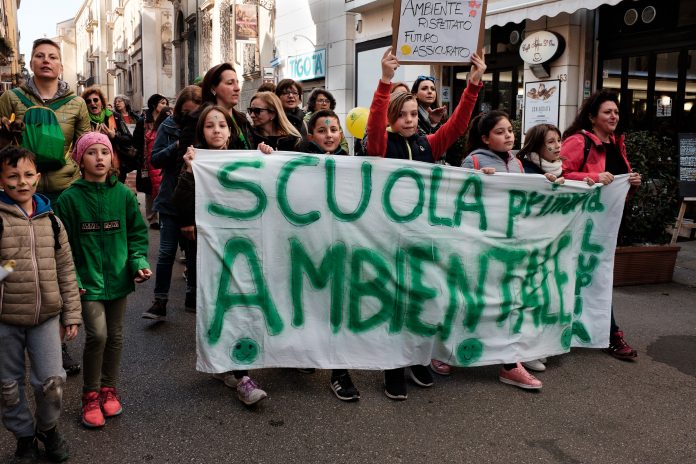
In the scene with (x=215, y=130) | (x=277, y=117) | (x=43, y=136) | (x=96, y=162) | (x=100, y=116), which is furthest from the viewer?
(x=100, y=116)

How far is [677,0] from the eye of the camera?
339 inches

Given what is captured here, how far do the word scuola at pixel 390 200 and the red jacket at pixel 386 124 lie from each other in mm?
135

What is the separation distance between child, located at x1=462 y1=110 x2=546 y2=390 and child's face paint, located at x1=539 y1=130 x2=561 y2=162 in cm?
27

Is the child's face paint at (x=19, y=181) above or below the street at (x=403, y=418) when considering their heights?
above

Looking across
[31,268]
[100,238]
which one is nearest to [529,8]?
[100,238]

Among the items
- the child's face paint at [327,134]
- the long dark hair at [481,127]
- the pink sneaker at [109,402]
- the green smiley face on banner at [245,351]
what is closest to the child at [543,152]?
the long dark hair at [481,127]

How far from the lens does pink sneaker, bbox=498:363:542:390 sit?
385cm

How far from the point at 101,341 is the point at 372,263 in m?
1.46

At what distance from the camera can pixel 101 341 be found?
10.7 ft

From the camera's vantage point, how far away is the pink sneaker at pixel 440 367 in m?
4.09

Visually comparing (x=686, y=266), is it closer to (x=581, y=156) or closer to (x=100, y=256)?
(x=581, y=156)

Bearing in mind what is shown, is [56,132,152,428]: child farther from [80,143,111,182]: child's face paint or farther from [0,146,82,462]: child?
[0,146,82,462]: child

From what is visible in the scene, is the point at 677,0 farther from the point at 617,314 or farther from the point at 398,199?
the point at 398,199

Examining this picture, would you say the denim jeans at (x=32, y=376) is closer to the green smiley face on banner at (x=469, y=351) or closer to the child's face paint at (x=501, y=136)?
the green smiley face on banner at (x=469, y=351)
